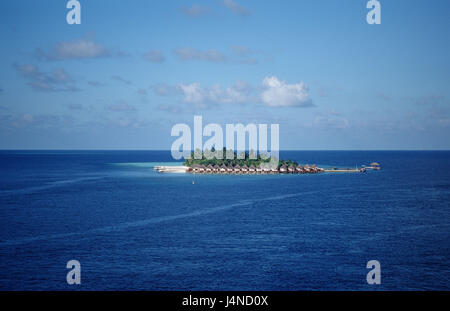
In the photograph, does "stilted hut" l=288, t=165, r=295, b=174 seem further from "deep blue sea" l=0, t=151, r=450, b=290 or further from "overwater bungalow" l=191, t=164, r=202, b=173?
"deep blue sea" l=0, t=151, r=450, b=290

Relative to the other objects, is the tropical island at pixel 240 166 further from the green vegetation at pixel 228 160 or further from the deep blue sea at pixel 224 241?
the deep blue sea at pixel 224 241

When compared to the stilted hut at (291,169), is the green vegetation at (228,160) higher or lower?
higher

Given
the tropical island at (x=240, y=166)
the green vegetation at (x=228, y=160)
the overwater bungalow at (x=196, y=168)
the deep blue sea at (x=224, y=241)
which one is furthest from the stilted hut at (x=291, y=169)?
the deep blue sea at (x=224, y=241)

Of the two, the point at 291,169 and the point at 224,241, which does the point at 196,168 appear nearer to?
the point at 291,169

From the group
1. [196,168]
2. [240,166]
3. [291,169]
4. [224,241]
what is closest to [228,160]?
[240,166]

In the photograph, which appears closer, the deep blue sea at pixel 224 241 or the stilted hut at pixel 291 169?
the deep blue sea at pixel 224 241

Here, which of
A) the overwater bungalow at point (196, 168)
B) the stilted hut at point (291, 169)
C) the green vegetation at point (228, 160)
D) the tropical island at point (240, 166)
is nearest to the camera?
the stilted hut at point (291, 169)
